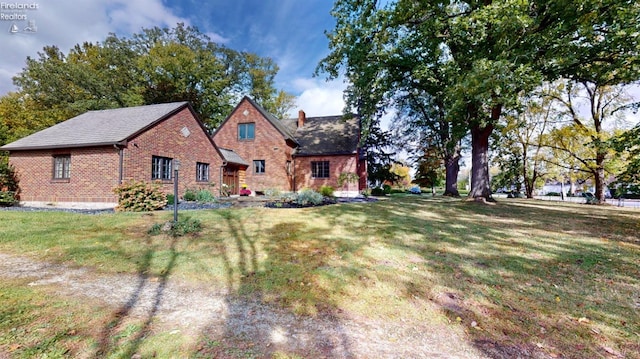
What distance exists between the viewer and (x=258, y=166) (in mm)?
22594

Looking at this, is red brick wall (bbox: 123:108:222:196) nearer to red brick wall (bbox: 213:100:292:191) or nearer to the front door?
the front door

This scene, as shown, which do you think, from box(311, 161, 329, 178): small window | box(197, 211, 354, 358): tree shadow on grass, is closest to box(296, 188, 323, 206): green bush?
box(197, 211, 354, 358): tree shadow on grass

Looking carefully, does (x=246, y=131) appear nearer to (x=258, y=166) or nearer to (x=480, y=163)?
(x=258, y=166)

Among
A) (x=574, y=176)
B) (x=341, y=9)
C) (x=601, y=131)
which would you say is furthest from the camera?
(x=574, y=176)

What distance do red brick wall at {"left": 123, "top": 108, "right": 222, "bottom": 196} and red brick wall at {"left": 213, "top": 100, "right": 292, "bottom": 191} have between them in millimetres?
4390

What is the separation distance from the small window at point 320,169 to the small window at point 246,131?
6051 mm

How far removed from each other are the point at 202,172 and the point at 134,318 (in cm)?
1555

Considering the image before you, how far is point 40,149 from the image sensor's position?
41.8ft

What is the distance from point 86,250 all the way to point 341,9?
14.2 meters

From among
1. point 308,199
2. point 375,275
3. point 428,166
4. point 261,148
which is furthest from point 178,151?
point 428,166

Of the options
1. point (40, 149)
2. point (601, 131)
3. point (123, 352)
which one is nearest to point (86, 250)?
point (123, 352)

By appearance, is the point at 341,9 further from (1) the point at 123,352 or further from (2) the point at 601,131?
(2) the point at 601,131

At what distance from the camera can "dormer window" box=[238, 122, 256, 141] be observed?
2264 cm

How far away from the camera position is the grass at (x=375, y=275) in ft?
8.30
